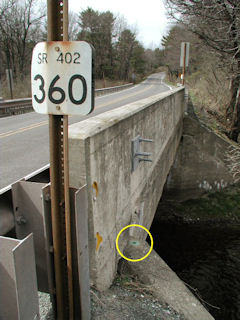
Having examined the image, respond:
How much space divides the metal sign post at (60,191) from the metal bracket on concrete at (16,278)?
48cm

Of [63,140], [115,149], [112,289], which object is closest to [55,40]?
[63,140]

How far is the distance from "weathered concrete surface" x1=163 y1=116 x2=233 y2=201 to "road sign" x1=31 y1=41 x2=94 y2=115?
1407cm

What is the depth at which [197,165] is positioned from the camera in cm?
1603

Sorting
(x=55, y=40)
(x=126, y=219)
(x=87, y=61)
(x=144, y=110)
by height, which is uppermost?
(x=55, y=40)

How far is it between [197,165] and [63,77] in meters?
14.6

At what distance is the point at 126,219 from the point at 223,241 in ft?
34.4

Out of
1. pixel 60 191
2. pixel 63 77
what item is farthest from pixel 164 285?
pixel 63 77

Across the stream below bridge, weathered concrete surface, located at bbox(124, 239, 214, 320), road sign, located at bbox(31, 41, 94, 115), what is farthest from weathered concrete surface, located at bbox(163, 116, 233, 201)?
road sign, located at bbox(31, 41, 94, 115)

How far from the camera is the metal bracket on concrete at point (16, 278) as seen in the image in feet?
6.07

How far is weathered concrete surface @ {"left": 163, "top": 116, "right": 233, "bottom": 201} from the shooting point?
15.6 metres

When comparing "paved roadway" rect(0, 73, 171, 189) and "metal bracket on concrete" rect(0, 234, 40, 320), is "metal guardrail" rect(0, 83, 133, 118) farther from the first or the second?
"metal bracket on concrete" rect(0, 234, 40, 320)

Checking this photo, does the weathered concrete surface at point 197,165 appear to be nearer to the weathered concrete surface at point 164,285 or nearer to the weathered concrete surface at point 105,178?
the weathered concrete surface at point 105,178

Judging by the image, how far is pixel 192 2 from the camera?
13.7m

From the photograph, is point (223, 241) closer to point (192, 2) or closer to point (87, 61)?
point (192, 2)
